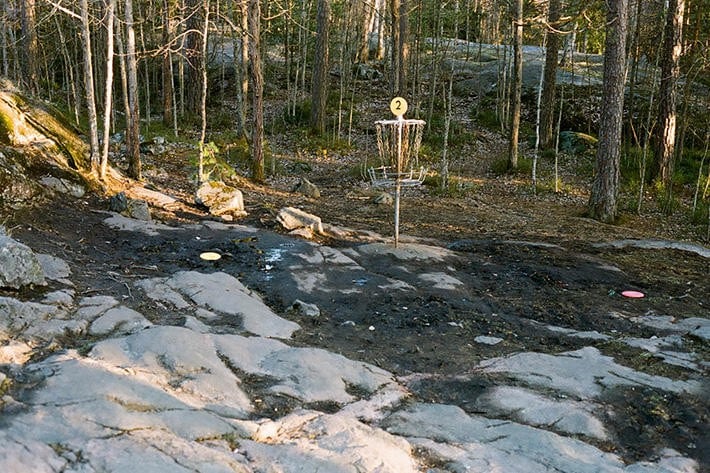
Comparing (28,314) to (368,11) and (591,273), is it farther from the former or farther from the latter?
(368,11)

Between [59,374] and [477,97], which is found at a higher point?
[477,97]

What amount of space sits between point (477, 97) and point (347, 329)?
910 inches

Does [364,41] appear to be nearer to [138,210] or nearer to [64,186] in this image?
[138,210]

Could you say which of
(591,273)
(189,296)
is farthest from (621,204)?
(189,296)

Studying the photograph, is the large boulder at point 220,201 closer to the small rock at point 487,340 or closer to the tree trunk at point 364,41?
the small rock at point 487,340

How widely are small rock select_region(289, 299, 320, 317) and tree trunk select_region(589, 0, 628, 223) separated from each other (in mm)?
7886

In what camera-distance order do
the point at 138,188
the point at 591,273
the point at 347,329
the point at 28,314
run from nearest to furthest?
the point at 28,314 < the point at 347,329 < the point at 591,273 < the point at 138,188

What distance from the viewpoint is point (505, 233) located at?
10.8m

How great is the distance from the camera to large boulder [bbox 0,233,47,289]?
5184mm

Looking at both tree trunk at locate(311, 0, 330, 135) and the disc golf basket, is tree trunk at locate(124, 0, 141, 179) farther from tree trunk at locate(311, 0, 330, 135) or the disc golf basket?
tree trunk at locate(311, 0, 330, 135)

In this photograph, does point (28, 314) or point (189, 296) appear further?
point (189, 296)

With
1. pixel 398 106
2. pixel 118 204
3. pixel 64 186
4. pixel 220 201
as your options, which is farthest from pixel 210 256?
pixel 398 106

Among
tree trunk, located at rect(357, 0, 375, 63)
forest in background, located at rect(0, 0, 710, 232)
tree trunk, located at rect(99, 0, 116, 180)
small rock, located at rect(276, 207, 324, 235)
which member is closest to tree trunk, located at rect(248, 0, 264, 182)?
forest in background, located at rect(0, 0, 710, 232)

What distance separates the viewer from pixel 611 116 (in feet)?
37.7
